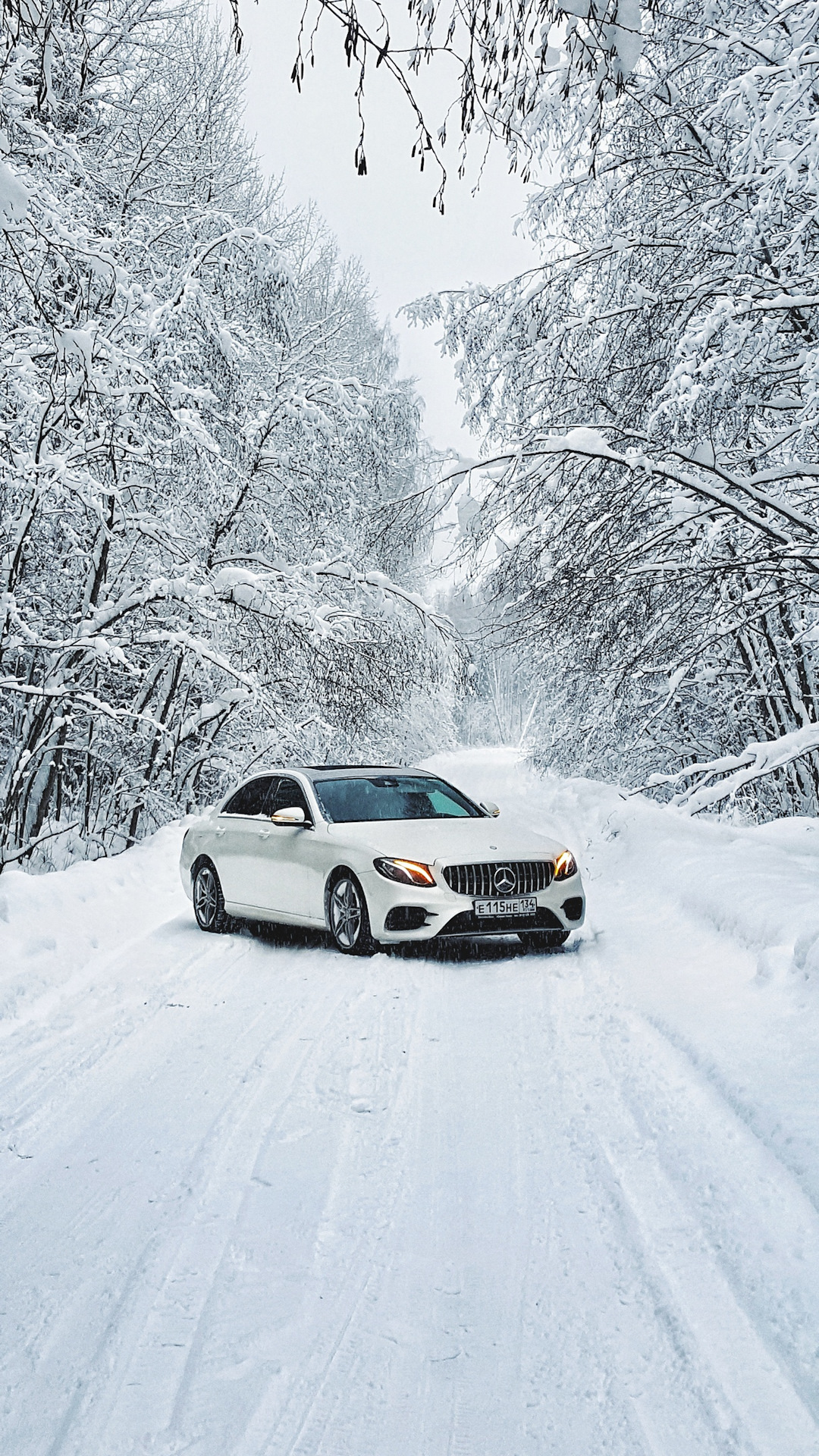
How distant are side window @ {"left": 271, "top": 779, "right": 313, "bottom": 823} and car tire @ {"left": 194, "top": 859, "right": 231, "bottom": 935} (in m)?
0.92

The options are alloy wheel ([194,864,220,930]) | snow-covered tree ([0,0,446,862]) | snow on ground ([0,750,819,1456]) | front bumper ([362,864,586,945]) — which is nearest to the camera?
snow on ground ([0,750,819,1456])

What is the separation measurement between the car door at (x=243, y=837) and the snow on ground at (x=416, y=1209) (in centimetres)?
225

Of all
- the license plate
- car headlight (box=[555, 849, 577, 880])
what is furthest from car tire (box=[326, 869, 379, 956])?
car headlight (box=[555, 849, 577, 880])

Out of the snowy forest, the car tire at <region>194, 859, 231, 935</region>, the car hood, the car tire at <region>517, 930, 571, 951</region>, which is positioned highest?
the snowy forest

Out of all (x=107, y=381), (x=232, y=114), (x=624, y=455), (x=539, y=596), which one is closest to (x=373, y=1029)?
(x=539, y=596)

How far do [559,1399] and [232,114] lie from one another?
20299mm

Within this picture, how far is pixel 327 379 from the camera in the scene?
15.8 metres

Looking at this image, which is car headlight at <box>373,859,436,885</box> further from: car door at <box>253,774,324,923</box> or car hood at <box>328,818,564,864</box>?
car door at <box>253,774,324,923</box>

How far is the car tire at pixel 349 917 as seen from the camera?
8.35 meters

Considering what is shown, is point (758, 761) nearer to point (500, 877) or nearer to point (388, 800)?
point (500, 877)

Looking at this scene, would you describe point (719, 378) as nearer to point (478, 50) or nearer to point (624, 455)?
point (624, 455)

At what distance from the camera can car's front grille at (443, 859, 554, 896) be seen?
822cm

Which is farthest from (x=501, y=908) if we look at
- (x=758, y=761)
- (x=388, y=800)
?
(x=758, y=761)

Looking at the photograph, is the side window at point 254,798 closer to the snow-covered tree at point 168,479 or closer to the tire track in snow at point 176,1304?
the snow-covered tree at point 168,479
